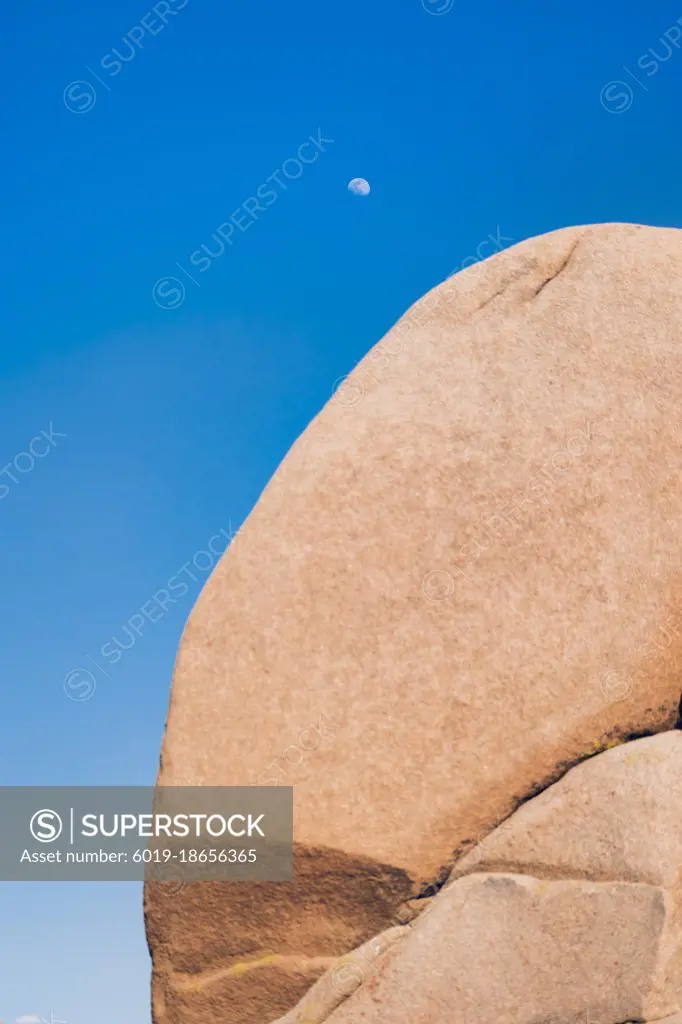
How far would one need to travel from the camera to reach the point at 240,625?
6.36 meters

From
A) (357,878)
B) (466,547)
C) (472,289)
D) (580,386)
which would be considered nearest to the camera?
(357,878)

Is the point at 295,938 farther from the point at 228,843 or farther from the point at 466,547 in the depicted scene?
the point at 466,547

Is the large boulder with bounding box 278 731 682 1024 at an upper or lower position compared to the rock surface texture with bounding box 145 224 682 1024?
lower

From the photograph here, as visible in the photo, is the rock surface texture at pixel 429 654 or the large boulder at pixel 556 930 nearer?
the large boulder at pixel 556 930

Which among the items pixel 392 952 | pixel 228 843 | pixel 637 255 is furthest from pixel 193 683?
pixel 637 255

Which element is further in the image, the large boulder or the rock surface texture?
the rock surface texture

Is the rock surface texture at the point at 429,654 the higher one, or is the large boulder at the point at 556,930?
the rock surface texture at the point at 429,654

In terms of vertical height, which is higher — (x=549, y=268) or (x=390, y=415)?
(x=549, y=268)

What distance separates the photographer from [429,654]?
6180mm

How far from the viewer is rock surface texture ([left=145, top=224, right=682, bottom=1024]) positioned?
19.6 ft

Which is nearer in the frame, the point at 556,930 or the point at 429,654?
the point at 556,930

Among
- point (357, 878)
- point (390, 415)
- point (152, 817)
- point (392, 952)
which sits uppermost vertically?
point (390, 415)

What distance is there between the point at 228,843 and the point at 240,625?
4.09ft

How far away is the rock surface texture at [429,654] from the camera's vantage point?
236 inches
